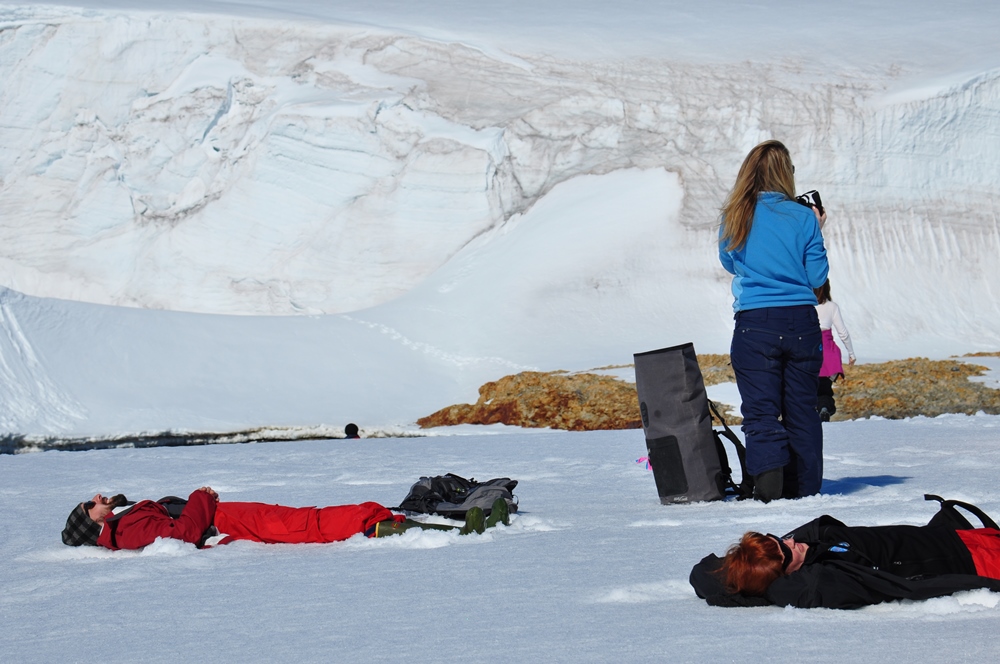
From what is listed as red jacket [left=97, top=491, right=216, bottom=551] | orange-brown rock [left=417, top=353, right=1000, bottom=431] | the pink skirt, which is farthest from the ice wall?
red jacket [left=97, top=491, right=216, bottom=551]

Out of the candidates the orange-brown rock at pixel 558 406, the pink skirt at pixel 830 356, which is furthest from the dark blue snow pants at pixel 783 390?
the orange-brown rock at pixel 558 406

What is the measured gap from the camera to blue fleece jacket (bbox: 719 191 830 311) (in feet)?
15.2

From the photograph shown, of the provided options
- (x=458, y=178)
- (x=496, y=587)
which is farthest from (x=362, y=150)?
(x=496, y=587)

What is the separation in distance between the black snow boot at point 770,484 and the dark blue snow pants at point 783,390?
26 mm

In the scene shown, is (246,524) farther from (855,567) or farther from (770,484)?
(855,567)

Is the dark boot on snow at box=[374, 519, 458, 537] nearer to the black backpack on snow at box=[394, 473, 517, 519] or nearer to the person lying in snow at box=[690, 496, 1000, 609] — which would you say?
the black backpack on snow at box=[394, 473, 517, 519]

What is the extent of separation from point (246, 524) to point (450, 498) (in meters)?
0.85

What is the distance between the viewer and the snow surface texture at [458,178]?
1853 cm

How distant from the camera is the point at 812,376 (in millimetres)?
4672

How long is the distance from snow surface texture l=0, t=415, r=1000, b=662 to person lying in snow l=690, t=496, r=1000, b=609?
5 centimetres

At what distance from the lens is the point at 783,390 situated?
4703mm

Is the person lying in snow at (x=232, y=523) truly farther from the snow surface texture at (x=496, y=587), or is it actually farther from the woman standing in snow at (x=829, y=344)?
the woman standing in snow at (x=829, y=344)

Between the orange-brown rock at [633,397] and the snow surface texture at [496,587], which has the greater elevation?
the orange-brown rock at [633,397]

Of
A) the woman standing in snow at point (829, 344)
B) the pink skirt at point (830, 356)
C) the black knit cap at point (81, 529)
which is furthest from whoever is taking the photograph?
the pink skirt at point (830, 356)
